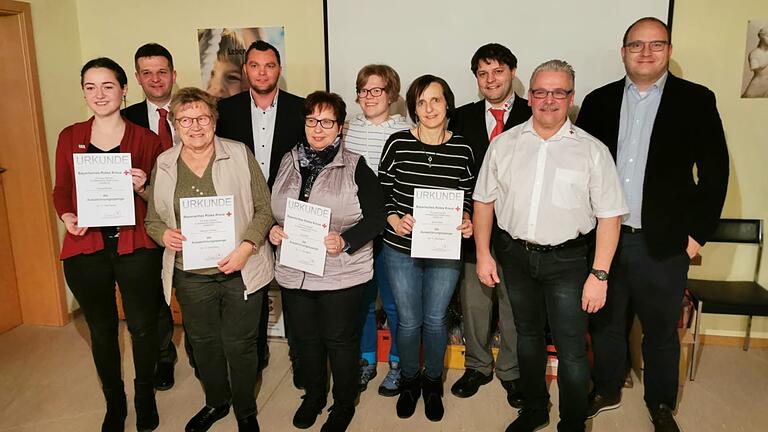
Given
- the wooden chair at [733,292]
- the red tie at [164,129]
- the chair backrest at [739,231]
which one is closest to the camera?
the red tie at [164,129]

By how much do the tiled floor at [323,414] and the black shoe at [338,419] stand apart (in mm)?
61

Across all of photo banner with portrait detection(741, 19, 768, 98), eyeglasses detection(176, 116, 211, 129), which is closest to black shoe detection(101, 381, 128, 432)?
eyeglasses detection(176, 116, 211, 129)

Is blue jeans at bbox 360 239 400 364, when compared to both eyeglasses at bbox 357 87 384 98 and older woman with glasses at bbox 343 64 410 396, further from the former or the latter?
eyeglasses at bbox 357 87 384 98

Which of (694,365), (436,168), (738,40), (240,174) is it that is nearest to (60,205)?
(240,174)

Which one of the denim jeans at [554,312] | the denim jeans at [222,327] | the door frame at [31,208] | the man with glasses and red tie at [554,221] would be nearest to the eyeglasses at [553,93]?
the man with glasses and red tie at [554,221]

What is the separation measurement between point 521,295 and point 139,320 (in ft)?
5.44

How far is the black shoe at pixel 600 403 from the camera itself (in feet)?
8.85

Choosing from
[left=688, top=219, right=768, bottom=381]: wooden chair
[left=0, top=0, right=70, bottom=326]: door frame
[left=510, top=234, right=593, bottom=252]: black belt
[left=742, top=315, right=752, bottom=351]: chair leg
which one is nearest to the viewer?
[left=510, top=234, right=593, bottom=252]: black belt

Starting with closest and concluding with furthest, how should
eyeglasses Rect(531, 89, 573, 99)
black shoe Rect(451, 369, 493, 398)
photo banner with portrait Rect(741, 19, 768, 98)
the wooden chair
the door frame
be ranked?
eyeglasses Rect(531, 89, 573, 99) → black shoe Rect(451, 369, 493, 398) → the wooden chair → photo banner with portrait Rect(741, 19, 768, 98) → the door frame

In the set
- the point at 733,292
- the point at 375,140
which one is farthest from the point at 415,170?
the point at 733,292

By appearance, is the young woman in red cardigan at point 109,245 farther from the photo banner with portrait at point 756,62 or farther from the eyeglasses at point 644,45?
the photo banner with portrait at point 756,62

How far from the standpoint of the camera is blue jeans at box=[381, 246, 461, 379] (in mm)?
2545

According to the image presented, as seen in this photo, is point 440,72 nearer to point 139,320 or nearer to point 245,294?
point 245,294

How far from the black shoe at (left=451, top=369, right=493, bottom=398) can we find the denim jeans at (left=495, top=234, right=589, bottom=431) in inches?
19.1
